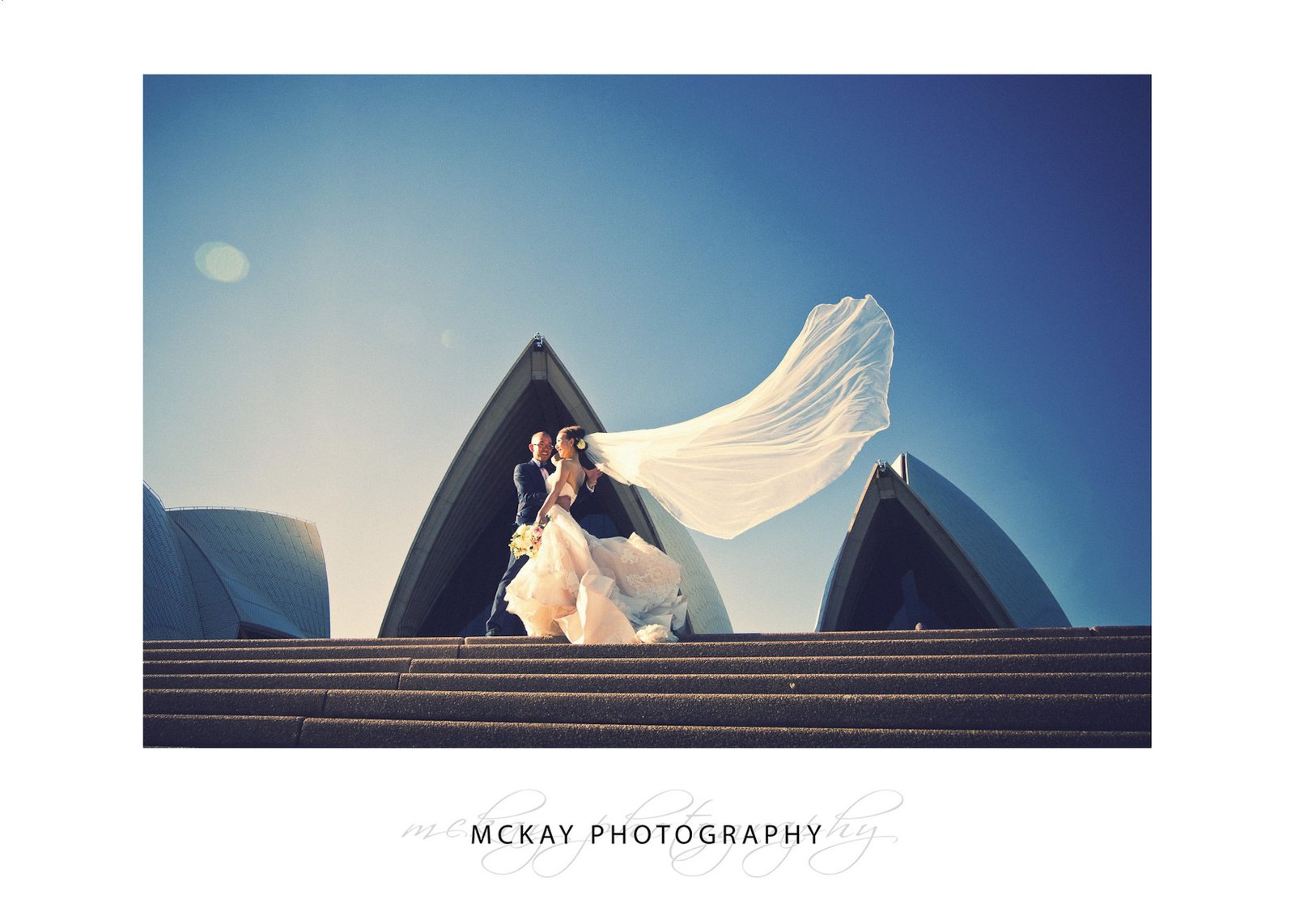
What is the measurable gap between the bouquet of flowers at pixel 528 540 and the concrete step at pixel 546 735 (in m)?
2.28

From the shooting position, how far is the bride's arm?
20.5 ft

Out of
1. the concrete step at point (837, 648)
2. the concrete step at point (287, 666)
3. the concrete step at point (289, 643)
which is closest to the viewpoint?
the concrete step at point (837, 648)

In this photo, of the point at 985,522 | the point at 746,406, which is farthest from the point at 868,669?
the point at 985,522

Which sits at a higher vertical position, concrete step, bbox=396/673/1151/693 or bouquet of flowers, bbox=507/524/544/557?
bouquet of flowers, bbox=507/524/544/557

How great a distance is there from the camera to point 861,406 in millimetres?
5539

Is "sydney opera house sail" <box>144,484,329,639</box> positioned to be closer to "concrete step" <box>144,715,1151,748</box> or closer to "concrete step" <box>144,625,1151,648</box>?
"concrete step" <box>144,625,1151,648</box>

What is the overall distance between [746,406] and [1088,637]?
8.60ft

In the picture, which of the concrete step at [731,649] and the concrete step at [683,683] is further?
the concrete step at [731,649]

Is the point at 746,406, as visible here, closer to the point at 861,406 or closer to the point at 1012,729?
the point at 861,406

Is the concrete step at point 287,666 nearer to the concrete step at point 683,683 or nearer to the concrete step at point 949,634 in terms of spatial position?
the concrete step at point 683,683

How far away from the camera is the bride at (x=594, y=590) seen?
213 inches

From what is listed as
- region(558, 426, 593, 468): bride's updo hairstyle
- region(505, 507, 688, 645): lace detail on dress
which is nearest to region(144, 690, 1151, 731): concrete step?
region(505, 507, 688, 645): lace detail on dress

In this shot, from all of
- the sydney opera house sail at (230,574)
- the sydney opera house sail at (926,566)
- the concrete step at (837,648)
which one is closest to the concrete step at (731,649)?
the concrete step at (837,648)
